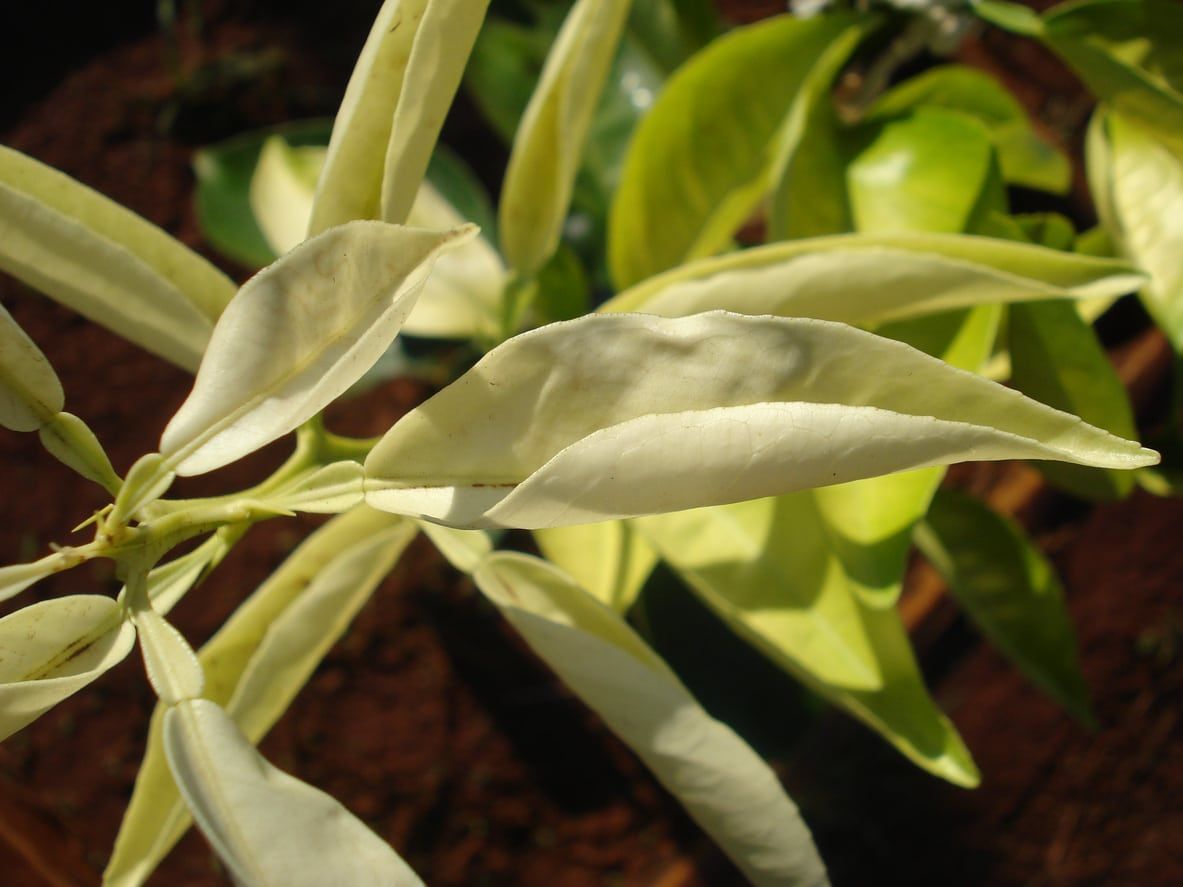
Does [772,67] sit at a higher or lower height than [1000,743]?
higher

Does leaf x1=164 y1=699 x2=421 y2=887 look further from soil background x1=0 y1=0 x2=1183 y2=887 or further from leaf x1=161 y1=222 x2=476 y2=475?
soil background x1=0 y1=0 x2=1183 y2=887

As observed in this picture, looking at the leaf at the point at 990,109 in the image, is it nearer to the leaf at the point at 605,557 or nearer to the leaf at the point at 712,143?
the leaf at the point at 712,143

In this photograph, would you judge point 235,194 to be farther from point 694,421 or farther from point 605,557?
point 694,421

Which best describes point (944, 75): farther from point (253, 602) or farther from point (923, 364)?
point (253, 602)

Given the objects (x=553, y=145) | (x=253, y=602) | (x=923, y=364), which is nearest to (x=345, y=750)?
(x=253, y=602)

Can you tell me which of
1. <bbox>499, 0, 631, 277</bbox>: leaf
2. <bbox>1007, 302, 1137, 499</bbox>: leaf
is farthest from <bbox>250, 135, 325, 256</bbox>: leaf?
<bbox>1007, 302, 1137, 499</bbox>: leaf

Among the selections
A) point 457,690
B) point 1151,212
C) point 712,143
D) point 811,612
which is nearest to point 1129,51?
point 1151,212
